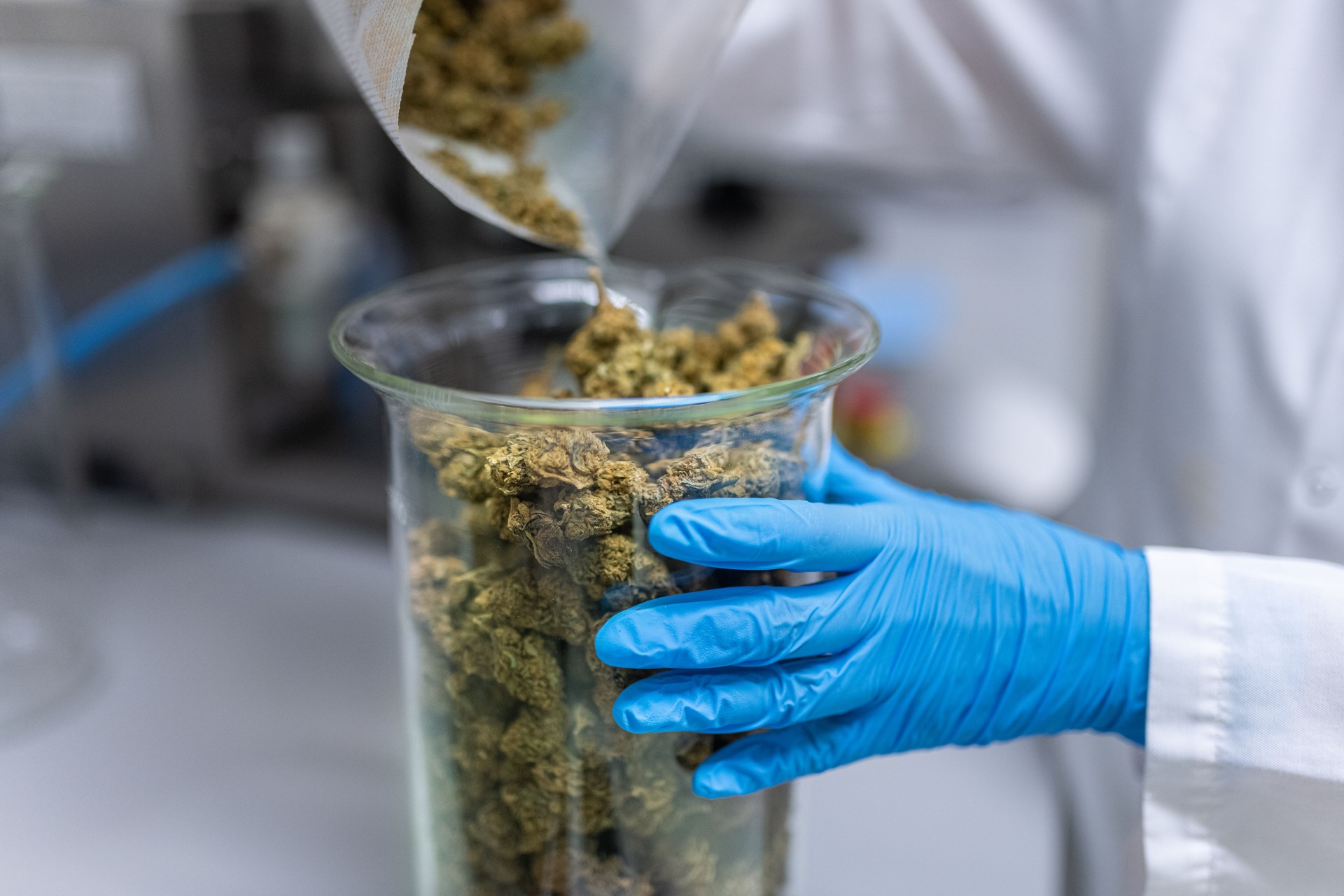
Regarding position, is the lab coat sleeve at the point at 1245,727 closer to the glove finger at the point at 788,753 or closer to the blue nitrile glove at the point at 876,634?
the blue nitrile glove at the point at 876,634

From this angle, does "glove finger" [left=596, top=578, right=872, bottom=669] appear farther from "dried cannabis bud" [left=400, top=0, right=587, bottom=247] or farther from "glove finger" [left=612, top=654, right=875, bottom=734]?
"dried cannabis bud" [left=400, top=0, right=587, bottom=247]

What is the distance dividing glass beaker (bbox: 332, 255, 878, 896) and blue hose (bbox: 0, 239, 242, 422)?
531 millimetres

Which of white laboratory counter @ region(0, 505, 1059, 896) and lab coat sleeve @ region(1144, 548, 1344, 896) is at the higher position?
lab coat sleeve @ region(1144, 548, 1344, 896)

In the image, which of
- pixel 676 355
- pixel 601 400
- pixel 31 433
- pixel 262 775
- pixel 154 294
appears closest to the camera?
pixel 601 400

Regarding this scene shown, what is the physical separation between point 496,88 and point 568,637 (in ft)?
Answer: 1.03

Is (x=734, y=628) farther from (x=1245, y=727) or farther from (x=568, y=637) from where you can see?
(x=1245, y=727)

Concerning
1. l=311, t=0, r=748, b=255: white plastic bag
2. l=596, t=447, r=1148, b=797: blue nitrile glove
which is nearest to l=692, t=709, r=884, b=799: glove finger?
l=596, t=447, r=1148, b=797: blue nitrile glove

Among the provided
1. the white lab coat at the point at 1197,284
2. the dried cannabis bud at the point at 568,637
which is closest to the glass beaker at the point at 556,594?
the dried cannabis bud at the point at 568,637

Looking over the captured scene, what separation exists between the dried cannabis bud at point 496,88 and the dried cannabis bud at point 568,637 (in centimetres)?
10

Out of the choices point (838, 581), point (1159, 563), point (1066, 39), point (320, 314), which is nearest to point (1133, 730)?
point (1159, 563)

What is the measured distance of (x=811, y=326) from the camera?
1.70ft

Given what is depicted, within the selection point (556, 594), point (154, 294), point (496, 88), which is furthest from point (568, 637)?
point (154, 294)

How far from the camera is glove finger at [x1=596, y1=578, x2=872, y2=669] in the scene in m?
0.39

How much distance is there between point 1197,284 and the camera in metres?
0.76
